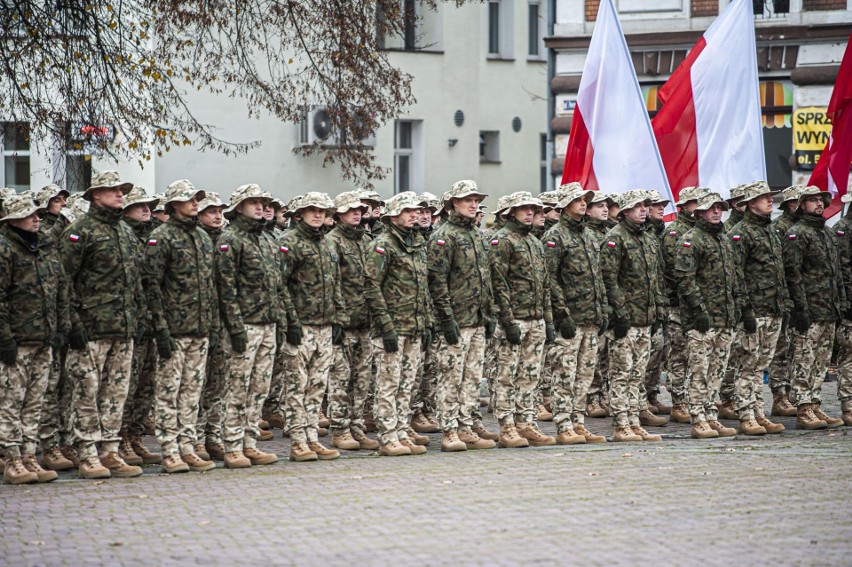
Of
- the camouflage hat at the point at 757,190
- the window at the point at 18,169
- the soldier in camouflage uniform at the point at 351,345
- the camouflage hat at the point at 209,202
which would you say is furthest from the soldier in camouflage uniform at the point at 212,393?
the window at the point at 18,169

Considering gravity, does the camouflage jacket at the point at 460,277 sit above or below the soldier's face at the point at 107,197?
below

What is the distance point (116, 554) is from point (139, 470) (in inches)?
129

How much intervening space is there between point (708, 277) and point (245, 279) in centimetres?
471

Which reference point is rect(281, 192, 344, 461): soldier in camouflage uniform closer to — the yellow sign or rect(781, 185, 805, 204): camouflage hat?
rect(781, 185, 805, 204): camouflage hat

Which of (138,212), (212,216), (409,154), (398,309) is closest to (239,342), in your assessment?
(212,216)

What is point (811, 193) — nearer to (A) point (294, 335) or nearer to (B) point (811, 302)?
(B) point (811, 302)

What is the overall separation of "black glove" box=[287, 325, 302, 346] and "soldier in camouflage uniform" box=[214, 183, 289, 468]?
16 centimetres

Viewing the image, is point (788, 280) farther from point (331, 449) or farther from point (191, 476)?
point (191, 476)

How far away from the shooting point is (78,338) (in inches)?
454

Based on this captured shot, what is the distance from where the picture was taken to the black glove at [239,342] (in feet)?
40.1

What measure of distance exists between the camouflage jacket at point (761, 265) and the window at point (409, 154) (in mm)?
21401

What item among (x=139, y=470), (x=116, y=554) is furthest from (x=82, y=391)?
(x=116, y=554)

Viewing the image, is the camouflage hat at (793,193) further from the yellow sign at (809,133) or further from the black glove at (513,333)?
the yellow sign at (809,133)

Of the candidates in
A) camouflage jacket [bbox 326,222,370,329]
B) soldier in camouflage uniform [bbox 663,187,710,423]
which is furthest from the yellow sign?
camouflage jacket [bbox 326,222,370,329]
